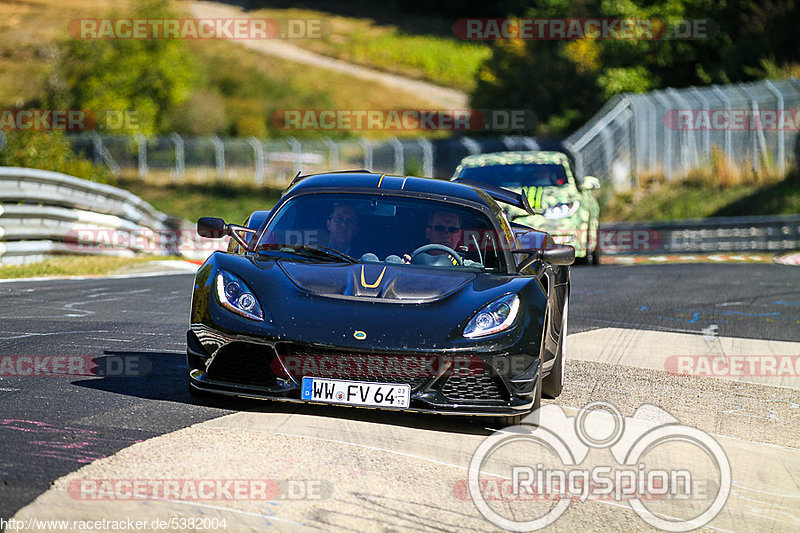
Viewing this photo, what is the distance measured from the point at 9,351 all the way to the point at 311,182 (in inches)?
93.5

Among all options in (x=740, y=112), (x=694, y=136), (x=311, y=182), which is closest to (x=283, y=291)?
(x=311, y=182)

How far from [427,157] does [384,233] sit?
107ft

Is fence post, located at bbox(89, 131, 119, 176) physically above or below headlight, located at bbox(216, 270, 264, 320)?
below

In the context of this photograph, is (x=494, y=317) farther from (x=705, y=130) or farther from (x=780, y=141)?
(x=705, y=130)

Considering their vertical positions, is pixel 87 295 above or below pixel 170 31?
below

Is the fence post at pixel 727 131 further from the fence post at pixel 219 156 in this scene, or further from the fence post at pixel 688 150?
the fence post at pixel 219 156

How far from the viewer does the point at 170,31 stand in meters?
59.1

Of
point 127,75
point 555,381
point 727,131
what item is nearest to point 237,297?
point 555,381

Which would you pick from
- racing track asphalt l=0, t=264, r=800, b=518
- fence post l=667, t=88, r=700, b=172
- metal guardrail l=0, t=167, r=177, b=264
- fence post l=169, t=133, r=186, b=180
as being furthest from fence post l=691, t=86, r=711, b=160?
fence post l=169, t=133, r=186, b=180

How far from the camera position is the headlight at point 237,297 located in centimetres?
616

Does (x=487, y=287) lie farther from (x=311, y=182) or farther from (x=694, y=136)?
(x=694, y=136)

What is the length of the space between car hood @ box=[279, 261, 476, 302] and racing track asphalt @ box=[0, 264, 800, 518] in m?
0.68

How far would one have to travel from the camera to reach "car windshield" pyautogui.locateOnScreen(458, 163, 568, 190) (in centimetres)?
1681

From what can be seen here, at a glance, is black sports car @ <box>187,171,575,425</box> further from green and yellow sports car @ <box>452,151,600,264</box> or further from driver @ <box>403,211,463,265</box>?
green and yellow sports car @ <box>452,151,600,264</box>
